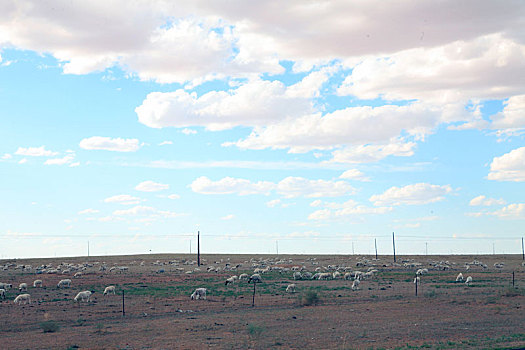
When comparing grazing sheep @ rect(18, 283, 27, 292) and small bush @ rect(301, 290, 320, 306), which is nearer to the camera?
small bush @ rect(301, 290, 320, 306)

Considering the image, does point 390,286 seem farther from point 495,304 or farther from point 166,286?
point 166,286

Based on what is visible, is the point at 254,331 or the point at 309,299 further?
the point at 309,299

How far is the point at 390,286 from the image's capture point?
176ft

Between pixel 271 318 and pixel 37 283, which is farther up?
pixel 37 283

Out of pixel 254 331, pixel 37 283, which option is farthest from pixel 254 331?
pixel 37 283

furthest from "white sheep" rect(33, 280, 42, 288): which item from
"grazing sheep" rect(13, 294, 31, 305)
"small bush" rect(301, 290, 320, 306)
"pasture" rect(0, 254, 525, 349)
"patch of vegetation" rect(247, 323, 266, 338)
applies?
"patch of vegetation" rect(247, 323, 266, 338)

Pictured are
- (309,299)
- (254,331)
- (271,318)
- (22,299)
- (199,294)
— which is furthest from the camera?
(199,294)

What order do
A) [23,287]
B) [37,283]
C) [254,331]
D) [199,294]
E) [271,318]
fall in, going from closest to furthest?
[254,331] < [271,318] < [199,294] < [23,287] < [37,283]

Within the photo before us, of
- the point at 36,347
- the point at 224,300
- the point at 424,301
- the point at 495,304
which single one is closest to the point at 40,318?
the point at 36,347

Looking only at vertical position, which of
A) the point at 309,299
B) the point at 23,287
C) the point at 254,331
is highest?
the point at 254,331

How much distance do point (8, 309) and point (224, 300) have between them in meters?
15.5

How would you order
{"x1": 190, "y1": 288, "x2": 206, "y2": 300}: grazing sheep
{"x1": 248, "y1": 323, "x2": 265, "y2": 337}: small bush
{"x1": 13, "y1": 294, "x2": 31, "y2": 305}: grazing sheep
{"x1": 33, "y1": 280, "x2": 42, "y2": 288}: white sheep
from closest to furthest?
A: 1. {"x1": 248, "y1": 323, "x2": 265, "y2": 337}: small bush
2. {"x1": 13, "y1": 294, "x2": 31, "y2": 305}: grazing sheep
3. {"x1": 190, "y1": 288, "x2": 206, "y2": 300}: grazing sheep
4. {"x1": 33, "y1": 280, "x2": 42, "y2": 288}: white sheep

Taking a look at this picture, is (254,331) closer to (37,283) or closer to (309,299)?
(309,299)

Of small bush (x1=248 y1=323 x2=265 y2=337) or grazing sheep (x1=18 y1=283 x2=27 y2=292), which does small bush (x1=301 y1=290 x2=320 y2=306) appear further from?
grazing sheep (x1=18 y1=283 x2=27 y2=292)
